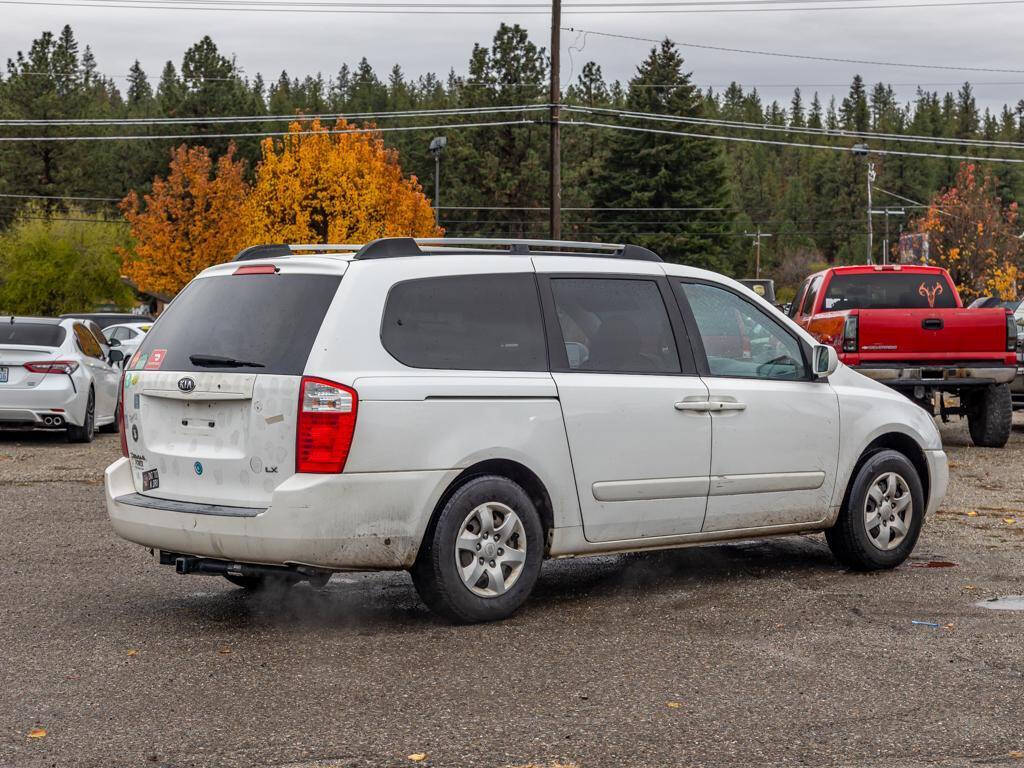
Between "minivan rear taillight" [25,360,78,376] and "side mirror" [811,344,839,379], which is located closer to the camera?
"side mirror" [811,344,839,379]

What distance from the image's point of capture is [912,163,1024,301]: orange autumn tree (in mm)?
71125

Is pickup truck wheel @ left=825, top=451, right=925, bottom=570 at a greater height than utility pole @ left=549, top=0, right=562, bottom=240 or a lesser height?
lesser

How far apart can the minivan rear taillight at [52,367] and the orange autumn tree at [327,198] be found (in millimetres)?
33648

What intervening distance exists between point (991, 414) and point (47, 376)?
35.6 feet

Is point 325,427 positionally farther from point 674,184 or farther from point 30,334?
point 674,184

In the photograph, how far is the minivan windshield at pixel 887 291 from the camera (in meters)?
17.4

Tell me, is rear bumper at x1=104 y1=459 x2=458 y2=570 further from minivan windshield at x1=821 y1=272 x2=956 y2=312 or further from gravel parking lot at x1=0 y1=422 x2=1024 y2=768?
minivan windshield at x1=821 y1=272 x2=956 y2=312

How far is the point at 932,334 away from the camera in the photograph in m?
15.5

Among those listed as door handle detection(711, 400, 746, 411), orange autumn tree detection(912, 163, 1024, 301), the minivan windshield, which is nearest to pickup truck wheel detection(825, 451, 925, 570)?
door handle detection(711, 400, 746, 411)

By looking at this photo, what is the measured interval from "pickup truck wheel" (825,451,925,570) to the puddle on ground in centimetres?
85

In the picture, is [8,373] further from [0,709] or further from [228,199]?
[228,199]

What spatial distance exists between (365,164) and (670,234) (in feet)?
99.6

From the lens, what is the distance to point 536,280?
7.18 m

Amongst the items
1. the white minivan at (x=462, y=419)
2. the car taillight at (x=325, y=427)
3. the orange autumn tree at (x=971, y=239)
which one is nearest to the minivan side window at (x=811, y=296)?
the white minivan at (x=462, y=419)
